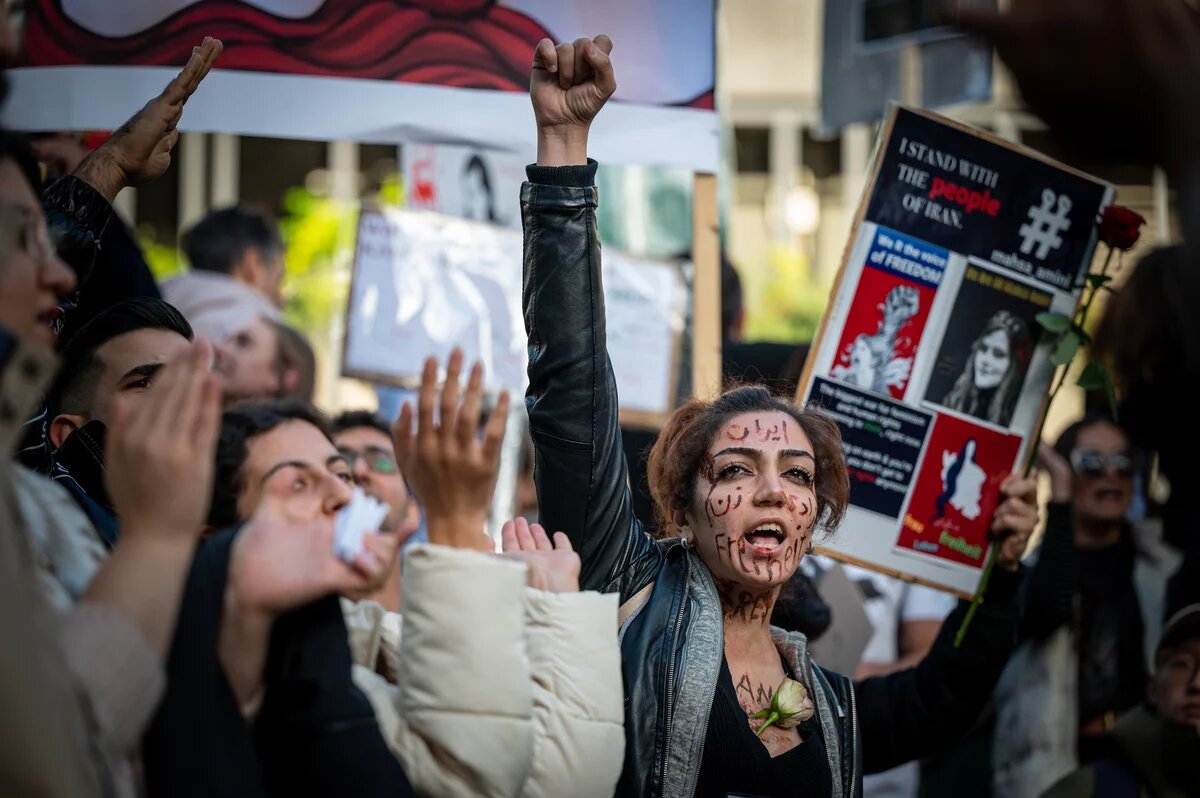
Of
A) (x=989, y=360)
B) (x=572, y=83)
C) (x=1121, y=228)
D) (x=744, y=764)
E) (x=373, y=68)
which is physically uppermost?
(x=373, y=68)

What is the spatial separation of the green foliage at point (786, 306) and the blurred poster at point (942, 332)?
41.2 ft

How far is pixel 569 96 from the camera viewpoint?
3078 millimetres

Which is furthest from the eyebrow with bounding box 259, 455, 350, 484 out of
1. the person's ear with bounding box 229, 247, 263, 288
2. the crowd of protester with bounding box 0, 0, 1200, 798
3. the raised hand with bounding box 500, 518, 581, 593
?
the person's ear with bounding box 229, 247, 263, 288

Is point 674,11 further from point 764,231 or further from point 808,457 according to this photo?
point 764,231

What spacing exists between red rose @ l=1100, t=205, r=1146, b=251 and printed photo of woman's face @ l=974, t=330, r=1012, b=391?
1.17 ft

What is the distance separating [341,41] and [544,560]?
1915 mm

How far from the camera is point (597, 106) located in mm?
3072

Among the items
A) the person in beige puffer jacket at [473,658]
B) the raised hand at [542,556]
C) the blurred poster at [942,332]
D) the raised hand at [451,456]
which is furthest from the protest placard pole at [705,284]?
the raised hand at [451,456]

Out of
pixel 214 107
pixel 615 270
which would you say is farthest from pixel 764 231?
pixel 214 107

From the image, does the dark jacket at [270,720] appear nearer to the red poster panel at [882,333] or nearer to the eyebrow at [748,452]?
the eyebrow at [748,452]

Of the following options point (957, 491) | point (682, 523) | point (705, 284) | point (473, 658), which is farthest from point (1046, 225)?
point (473, 658)

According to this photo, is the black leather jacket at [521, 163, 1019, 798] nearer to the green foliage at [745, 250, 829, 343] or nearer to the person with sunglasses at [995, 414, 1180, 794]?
the person with sunglasses at [995, 414, 1180, 794]

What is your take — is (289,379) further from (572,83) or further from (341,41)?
(572,83)

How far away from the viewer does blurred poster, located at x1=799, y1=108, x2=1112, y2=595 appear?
3867mm
